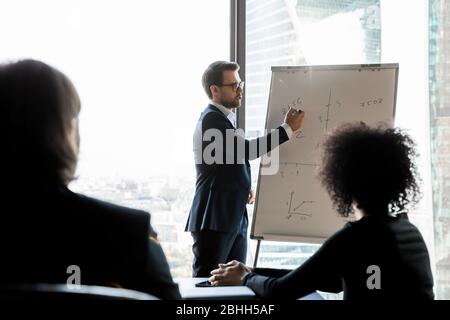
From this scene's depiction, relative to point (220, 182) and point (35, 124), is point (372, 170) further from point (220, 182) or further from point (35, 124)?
point (220, 182)

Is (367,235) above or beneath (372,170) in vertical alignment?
beneath

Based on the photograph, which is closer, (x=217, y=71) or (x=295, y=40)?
(x=217, y=71)

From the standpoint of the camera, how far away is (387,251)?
136 centimetres

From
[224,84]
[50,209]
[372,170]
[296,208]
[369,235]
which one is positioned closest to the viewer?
[50,209]

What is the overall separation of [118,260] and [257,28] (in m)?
2.43

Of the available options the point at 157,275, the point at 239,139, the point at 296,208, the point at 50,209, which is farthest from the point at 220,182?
the point at 50,209

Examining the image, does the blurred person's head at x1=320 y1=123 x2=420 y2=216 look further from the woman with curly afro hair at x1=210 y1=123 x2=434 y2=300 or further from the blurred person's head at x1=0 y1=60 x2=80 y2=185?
the blurred person's head at x1=0 y1=60 x2=80 y2=185

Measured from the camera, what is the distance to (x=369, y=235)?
138 cm

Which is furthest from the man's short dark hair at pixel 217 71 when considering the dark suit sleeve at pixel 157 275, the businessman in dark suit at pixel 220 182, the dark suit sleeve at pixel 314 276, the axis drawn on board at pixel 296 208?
the dark suit sleeve at pixel 157 275

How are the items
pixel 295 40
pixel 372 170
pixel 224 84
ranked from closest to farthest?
pixel 372 170
pixel 224 84
pixel 295 40

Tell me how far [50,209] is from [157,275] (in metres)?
0.29

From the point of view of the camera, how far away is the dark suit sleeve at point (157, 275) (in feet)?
3.69

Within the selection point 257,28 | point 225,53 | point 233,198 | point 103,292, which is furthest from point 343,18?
point 103,292

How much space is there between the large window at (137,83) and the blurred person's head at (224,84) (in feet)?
1.36
